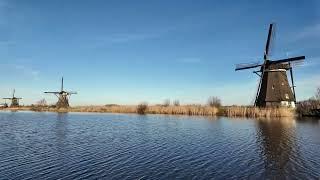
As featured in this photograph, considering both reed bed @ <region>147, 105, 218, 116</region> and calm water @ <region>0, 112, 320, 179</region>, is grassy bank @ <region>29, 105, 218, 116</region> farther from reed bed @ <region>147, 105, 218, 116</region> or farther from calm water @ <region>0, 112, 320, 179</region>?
calm water @ <region>0, 112, 320, 179</region>

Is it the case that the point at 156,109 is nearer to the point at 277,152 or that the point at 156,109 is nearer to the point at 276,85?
the point at 276,85

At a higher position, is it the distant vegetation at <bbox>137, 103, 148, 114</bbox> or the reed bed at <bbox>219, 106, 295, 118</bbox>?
the distant vegetation at <bbox>137, 103, 148, 114</bbox>

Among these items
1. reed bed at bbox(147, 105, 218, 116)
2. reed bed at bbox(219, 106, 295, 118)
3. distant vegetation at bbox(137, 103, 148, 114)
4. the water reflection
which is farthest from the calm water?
distant vegetation at bbox(137, 103, 148, 114)

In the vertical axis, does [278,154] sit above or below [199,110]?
below

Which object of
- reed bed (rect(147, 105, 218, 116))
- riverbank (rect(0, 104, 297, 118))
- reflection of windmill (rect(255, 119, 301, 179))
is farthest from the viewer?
reed bed (rect(147, 105, 218, 116))

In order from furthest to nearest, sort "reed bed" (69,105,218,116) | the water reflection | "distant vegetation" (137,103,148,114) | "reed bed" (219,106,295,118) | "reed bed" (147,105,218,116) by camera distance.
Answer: "distant vegetation" (137,103,148,114)
"reed bed" (69,105,218,116)
"reed bed" (147,105,218,116)
"reed bed" (219,106,295,118)
the water reflection

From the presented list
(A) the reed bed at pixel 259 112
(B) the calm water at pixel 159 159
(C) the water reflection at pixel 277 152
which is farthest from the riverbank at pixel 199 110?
(B) the calm water at pixel 159 159

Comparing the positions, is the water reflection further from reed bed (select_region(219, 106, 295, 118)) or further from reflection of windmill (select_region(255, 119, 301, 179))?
reed bed (select_region(219, 106, 295, 118))

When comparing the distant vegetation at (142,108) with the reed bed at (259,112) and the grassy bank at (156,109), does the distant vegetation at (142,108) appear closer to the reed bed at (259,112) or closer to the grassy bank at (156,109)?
the grassy bank at (156,109)

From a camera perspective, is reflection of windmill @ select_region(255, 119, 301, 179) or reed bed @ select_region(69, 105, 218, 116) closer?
reflection of windmill @ select_region(255, 119, 301, 179)

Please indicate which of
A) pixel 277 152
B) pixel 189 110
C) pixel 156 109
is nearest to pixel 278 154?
pixel 277 152

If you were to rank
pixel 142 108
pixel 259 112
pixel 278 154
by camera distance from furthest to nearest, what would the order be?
pixel 142 108 < pixel 259 112 < pixel 278 154

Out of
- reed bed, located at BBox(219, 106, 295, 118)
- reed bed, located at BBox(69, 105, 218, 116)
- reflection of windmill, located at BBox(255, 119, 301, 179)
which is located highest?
reed bed, located at BBox(69, 105, 218, 116)

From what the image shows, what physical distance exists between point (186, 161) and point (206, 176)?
2305 mm
